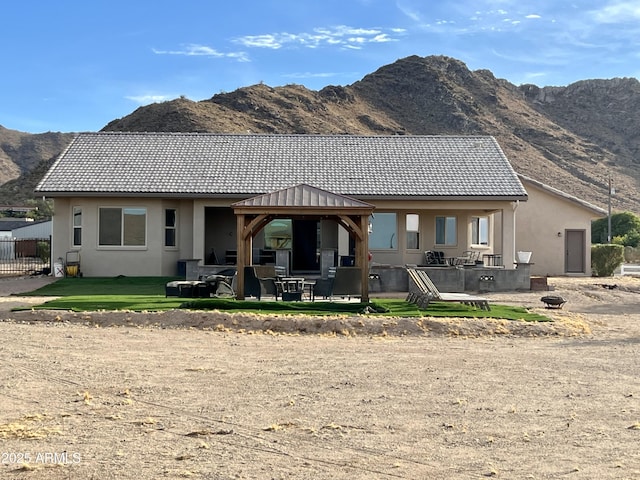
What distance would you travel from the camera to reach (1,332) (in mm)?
13836

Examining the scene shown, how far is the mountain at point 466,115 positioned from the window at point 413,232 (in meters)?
39.0

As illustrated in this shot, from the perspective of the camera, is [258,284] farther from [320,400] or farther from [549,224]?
[549,224]

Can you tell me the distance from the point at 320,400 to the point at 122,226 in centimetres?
1838

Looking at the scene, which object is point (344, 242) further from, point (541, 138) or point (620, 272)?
point (541, 138)

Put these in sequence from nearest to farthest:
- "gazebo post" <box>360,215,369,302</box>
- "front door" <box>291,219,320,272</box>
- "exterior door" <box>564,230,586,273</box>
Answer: "gazebo post" <box>360,215,369,302</box>, "front door" <box>291,219,320,272</box>, "exterior door" <box>564,230,586,273</box>

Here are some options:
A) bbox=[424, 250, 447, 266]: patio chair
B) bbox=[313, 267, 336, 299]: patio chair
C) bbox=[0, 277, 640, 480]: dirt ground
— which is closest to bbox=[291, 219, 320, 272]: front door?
bbox=[424, 250, 447, 266]: patio chair

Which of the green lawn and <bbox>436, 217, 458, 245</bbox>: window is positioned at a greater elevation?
<bbox>436, 217, 458, 245</bbox>: window

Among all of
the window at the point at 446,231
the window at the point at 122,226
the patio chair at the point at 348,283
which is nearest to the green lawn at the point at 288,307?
the patio chair at the point at 348,283

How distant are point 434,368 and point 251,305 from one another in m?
7.11

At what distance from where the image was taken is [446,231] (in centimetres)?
2750

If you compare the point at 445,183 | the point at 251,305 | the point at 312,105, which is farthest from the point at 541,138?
the point at 251,305

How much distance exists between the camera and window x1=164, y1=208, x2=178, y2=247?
25938 millimetres

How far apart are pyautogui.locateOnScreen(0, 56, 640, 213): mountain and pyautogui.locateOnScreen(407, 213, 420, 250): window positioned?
128 ft

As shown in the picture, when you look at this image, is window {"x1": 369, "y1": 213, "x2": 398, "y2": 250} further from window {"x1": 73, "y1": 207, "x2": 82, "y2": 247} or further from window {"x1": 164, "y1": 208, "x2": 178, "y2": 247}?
window {"x1": 73, "y1": 207, "x2": 82, "y2": 247}
